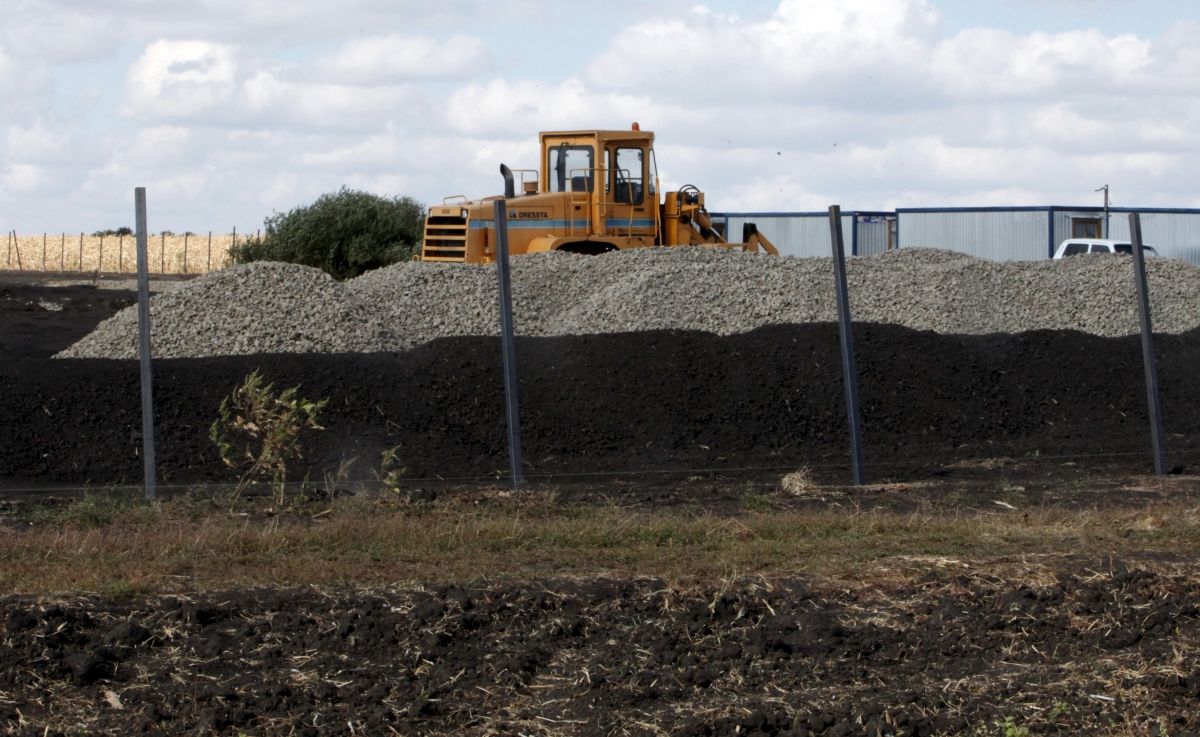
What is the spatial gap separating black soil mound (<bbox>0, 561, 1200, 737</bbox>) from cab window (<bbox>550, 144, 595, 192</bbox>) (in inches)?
676

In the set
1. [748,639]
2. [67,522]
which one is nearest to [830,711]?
[748,639]

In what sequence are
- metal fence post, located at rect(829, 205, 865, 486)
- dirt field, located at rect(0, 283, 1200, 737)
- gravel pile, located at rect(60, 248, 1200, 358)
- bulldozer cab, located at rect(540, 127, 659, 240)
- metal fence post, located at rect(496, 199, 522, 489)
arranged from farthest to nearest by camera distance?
bulldozer cab, located at rect(540, 127, 659, 240) < gravel pile, located at rect(60, 248, 1200, 358) < metal fence post, located at rect(829, 205, 865, 486) < metal fence post, located at rect(496, 199, 522, 489) < dirt field, located at rect(0, 283, 1200, 737)

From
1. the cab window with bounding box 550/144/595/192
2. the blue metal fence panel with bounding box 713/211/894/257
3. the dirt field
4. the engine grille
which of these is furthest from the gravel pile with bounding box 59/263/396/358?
the blue metal fence panel with bounding box 713/211/894/257

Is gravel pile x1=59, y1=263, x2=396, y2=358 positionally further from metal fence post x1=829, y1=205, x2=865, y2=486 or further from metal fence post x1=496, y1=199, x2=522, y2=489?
metal fence post x1=829, y1=205, x2=865, y2=486

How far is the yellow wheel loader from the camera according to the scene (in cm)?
2266

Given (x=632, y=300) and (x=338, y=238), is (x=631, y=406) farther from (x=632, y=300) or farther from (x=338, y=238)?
(x=338, y=238)

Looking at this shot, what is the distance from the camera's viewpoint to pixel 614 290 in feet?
59.7

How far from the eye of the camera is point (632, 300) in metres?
17.4

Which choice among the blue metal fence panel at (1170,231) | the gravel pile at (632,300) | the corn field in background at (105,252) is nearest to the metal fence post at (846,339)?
the gravel pile at (632,300)

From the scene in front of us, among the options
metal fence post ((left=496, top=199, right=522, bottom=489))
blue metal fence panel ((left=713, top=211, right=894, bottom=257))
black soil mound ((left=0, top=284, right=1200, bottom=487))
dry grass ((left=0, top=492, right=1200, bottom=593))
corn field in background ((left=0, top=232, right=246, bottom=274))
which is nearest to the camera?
dry grass ((left=0, top=492, right=1200, bottom=593))

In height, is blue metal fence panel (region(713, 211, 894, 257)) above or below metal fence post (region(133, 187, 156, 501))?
above

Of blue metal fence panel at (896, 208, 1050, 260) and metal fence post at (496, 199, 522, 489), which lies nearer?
metal fence post at (496, 199, 522, 489)

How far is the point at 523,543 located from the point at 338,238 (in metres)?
29.4

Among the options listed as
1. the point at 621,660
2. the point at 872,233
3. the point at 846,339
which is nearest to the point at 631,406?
the point at 846,339
